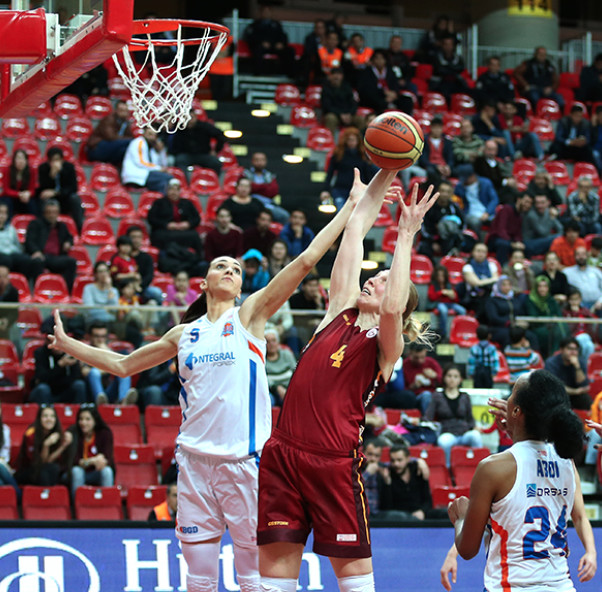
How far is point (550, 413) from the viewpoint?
4.43 metres

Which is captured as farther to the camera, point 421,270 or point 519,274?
point 421,270

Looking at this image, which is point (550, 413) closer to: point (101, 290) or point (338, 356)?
point (338, 356)

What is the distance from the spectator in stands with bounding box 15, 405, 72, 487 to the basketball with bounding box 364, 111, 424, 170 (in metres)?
5.34

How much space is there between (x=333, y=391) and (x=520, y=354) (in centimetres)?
701

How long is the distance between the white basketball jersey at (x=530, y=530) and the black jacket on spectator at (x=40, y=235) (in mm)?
9516

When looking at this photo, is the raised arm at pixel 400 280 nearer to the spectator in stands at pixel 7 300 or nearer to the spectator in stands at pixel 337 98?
the spectator in stands at pixel 7 300

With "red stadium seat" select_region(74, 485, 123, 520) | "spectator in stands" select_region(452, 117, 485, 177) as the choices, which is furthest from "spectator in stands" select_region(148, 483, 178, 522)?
"spectator in stands" select_region(452, 117, 485, 177)

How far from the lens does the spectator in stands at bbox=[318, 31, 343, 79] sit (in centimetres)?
1947

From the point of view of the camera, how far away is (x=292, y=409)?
16.8ft

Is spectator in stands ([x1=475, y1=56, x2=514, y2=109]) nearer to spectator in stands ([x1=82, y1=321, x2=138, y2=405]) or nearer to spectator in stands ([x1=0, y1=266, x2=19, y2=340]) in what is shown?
spectator in stands ([x1=0, y1=266, x2=19, y2=340])

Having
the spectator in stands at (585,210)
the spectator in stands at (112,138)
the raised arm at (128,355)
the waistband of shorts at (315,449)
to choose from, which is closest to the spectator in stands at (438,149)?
the spectator in stands at (585,210)

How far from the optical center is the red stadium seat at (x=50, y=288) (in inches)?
488

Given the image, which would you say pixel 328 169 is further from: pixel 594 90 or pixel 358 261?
pixel 358 261

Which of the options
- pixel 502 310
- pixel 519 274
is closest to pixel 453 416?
pixel 502 310
